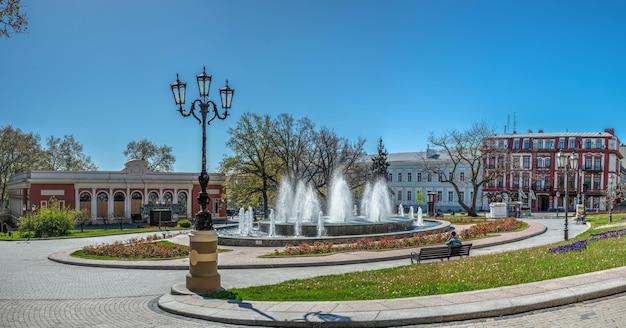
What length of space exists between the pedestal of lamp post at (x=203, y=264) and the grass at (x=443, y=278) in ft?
1.64

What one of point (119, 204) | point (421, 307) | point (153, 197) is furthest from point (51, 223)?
point (421, 307)

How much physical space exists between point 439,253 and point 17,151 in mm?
62769

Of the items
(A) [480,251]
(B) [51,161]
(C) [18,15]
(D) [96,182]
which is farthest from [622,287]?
(B) [51,161]

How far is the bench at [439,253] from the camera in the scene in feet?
49.7

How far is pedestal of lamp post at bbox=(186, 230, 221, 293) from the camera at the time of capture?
11.4 metres

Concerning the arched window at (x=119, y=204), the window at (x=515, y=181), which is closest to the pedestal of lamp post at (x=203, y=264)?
the arched window at (x=119, y=204)

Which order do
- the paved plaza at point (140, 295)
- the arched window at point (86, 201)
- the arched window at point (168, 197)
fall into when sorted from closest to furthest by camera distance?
1. the paved plaza at point (140, 295)
2. the arched window at point (86, 201)
3. the arched window at point (168, 197)

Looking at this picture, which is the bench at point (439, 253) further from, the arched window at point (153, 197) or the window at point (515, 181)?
the window at point (515, 181)

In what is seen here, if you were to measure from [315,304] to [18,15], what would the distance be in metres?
8.16

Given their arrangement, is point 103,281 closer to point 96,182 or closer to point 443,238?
point 443,238

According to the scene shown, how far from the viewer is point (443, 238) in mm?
21906

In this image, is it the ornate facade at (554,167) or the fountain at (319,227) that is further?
the ornate facade at (554,167)

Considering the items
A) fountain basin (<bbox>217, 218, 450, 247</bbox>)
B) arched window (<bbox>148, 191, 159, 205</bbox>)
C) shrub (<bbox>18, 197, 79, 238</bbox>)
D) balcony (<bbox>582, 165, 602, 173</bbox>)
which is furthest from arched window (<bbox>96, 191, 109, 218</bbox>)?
balcony (<bbox>582, 165, 602, 173</bbox>)

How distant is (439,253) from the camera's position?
1555cm
